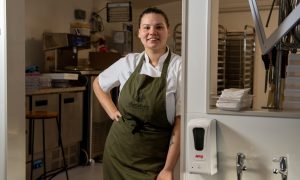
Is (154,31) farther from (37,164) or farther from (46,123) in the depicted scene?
(37,164)

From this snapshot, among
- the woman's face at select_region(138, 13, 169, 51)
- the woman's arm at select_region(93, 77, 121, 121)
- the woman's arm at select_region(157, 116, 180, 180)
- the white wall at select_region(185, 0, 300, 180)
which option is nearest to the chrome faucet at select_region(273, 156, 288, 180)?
the white wall at select_region(185, 0, 300, 180)

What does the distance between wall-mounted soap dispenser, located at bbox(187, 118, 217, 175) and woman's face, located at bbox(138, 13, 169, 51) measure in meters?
0.53

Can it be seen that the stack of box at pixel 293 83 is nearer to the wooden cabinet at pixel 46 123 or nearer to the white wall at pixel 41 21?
the wooden cabinet at pixel 46 123

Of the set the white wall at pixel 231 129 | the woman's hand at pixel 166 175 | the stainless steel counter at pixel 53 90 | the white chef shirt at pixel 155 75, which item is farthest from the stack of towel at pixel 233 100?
the stainless steel counter at pixel 53 90

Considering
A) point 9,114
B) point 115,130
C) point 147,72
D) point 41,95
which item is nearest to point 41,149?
point 41,95

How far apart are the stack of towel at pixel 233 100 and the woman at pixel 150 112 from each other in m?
0.33

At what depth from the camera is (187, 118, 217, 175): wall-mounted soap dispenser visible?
1416mm

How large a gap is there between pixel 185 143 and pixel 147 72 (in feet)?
1.60

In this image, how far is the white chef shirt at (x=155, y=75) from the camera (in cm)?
176

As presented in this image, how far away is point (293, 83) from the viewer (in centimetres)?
147

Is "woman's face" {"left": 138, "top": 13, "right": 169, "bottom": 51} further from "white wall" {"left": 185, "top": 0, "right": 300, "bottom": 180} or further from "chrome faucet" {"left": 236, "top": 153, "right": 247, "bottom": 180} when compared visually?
"chrome faucet" {"left": 236, "top": 153, "right": 247, "bottom": 180}

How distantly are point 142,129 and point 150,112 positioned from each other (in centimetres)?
11

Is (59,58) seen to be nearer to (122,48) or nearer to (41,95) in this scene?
(41,95)

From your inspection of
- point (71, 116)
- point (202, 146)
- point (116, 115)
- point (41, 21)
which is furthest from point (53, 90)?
point (202, 146)
